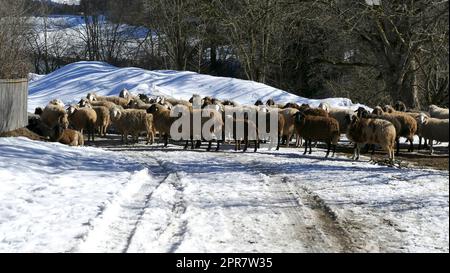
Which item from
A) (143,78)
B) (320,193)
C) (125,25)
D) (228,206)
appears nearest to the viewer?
(228,206)

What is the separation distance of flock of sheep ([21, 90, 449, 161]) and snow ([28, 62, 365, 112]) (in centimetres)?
816

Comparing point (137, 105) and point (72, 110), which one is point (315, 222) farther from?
point (137, 105)

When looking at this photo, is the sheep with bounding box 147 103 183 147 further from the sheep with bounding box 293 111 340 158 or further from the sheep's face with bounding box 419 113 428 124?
the sheep's face with bounding box 419 113 428 124

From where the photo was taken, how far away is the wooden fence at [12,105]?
20.7 meters

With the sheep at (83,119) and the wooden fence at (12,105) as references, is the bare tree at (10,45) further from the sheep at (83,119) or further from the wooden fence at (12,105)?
the sheep at (83,119)

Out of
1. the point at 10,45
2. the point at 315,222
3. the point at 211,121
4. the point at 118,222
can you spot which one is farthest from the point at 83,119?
the point at 315,222

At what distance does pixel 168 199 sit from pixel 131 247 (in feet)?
10.1

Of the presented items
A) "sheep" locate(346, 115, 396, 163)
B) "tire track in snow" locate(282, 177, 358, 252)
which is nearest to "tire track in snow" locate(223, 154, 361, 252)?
"tire track in snow" locate(282, 177, 358, 252)

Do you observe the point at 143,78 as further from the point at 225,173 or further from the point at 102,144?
the point at 225,173

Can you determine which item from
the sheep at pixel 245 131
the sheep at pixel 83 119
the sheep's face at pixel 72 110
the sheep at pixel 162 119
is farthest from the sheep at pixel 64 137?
the sheep at pixel 245 131

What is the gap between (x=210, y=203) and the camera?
1045 centimetres

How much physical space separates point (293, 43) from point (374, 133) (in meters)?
26.7

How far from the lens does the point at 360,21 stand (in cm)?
2600

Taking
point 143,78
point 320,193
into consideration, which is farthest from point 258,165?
point 143,78
